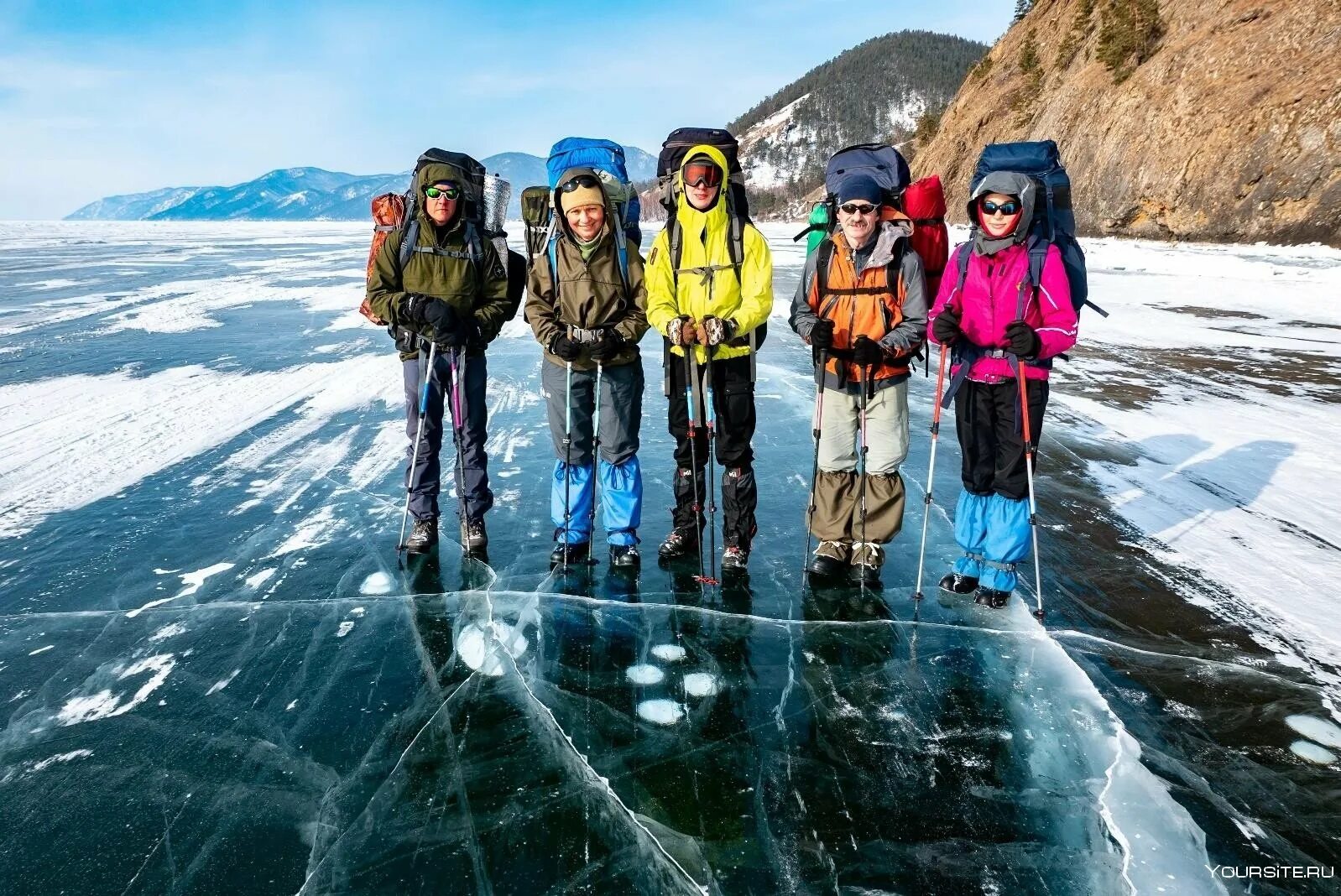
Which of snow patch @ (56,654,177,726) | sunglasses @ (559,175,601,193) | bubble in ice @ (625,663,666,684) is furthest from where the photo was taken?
sunglasses @ (559,175,601,193)

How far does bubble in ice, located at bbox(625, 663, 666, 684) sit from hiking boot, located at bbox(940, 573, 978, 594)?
5.97 feet

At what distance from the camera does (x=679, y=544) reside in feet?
15.2

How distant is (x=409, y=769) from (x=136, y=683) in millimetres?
1564

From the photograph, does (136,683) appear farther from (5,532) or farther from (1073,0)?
(1073,0)

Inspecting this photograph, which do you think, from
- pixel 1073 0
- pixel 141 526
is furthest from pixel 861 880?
pixel 1073 0

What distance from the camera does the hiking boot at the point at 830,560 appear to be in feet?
14.3

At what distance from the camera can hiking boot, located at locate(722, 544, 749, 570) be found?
4.46 metres

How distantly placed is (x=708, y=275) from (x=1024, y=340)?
1.67 metres

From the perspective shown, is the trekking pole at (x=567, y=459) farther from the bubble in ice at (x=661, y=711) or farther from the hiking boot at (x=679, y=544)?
the bubble in ice at (x=661, y=711)

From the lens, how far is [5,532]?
15.5ft

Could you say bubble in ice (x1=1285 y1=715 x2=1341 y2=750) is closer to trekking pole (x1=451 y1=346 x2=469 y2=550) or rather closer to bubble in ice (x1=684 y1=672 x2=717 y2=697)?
bubble in ice (x1=684 y1=672 x2=717 y2=697)

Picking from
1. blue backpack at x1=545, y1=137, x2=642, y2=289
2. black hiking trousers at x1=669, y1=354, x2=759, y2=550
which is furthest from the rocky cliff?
blue backpack at x1=545, y1=137, x2=642, y2=289

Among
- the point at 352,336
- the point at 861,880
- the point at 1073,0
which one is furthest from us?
the point at 1073,0

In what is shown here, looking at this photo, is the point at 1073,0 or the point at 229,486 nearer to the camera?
the point at 229,486
